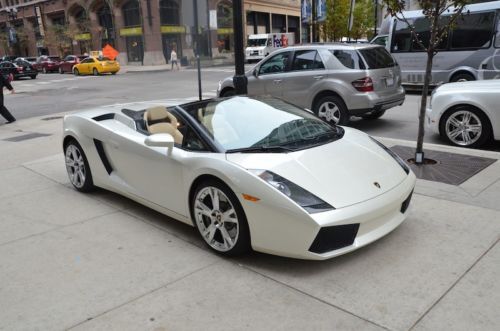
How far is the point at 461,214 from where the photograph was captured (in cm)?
449

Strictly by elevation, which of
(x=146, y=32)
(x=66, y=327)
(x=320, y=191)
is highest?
(x=146, y=32)

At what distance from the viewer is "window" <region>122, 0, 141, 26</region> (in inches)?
1914

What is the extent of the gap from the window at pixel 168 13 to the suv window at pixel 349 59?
4189 centimetres

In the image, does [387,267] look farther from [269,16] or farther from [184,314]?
[269,16]

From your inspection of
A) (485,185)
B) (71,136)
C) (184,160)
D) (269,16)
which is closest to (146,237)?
(184,160)

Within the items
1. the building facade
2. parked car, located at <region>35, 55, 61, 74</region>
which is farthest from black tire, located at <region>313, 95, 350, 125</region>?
parked car, located at <region>35, 55, 61, 74</region>

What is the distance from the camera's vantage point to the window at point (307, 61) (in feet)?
30.8

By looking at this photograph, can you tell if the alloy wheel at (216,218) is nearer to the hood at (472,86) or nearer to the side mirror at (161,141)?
the side mirror at (161,141)

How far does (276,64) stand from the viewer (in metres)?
10.2

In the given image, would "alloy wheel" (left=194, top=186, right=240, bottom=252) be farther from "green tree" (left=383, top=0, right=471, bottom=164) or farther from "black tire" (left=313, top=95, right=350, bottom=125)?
"black tire" (left=313, top=95, right=350, bottom=125)

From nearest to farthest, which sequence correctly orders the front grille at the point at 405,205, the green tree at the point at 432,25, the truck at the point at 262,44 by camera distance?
the front grille at the point at 405,205 < the green tree at the point at 432,25 < the truck at the point at 262,44

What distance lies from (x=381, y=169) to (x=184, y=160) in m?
1.69

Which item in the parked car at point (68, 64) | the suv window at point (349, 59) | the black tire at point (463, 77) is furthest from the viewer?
the parked car at point (68, 64)

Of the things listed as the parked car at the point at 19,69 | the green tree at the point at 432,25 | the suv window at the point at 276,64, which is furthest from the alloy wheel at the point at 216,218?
the parked car at the point at 19,69
